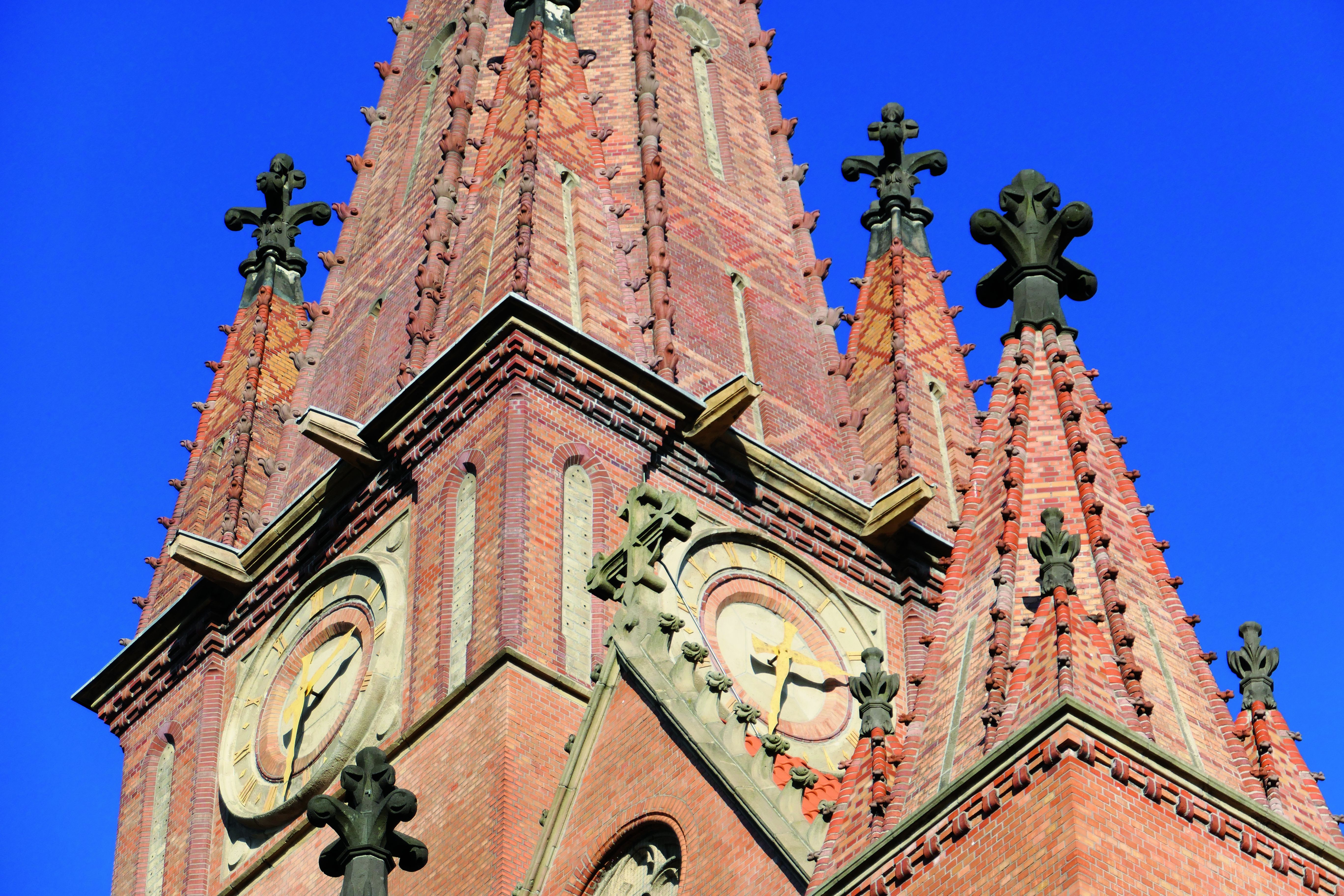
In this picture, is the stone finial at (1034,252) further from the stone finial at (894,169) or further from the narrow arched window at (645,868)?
the stone finial at (894,169)

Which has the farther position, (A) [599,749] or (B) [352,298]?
(B) [352,298]

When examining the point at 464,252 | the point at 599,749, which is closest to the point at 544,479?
the point at 464,252

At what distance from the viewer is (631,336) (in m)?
34.2

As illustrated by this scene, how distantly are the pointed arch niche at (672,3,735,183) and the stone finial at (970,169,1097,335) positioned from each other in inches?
677

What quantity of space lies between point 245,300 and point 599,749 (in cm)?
1842

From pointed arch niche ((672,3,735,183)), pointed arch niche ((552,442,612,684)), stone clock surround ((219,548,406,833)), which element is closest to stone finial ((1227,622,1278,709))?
pointed arch niche ((552,442,612,684))

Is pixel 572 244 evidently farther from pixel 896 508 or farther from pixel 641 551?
pixel 641 551

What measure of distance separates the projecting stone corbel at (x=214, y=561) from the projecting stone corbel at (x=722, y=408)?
5765 millimetres

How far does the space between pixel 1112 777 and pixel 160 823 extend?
18458mm

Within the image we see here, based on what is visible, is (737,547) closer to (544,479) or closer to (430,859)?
(544,479)

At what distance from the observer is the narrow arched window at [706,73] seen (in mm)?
41000

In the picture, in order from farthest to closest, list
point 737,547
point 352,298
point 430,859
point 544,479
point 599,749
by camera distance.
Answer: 1. point 352,298
2. point 737,547
3. point 544,479
4. point 430,859
5. point 599,749

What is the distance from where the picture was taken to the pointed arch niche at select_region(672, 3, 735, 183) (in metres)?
40.9

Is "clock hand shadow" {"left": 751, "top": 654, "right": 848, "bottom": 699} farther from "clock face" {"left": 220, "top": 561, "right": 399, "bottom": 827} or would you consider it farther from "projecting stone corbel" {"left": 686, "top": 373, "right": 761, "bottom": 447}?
"clock face" {"left": 220, "top": 561, "right": 399, "bottom": 827}
